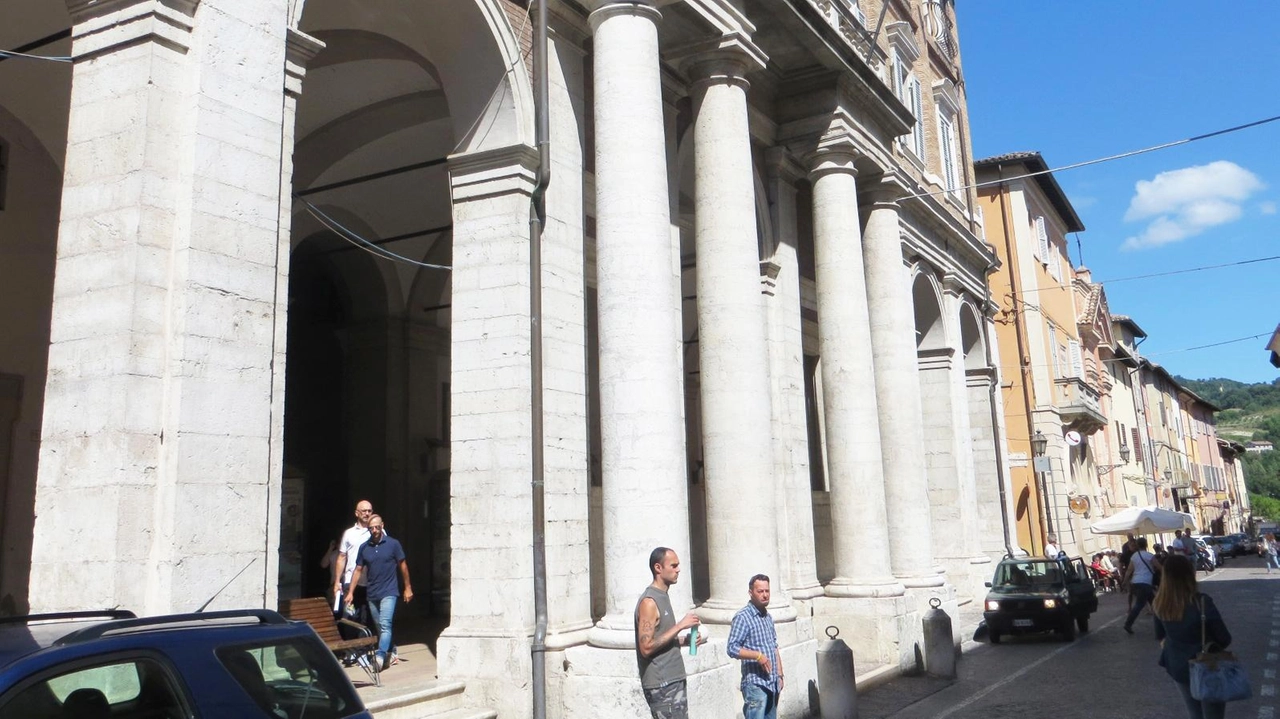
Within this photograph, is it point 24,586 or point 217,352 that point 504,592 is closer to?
→ point 217,352

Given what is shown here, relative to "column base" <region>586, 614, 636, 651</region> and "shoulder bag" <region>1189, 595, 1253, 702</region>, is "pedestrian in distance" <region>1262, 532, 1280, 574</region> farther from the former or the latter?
"column base" <region>586, 614, 636, 651</region>

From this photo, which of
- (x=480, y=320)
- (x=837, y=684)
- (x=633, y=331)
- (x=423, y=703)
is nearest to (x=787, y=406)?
(x=837, y=684)

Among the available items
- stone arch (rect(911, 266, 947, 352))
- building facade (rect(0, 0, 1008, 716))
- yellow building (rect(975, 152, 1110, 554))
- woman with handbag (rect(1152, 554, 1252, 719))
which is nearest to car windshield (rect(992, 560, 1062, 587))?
building facade (rect(0, 0, 1008, 716))

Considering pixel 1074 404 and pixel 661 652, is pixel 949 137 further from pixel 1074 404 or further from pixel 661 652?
pixel 661 652

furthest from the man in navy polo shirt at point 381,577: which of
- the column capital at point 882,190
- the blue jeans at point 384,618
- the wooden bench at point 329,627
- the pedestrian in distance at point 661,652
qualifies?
the column capital at point 882,190

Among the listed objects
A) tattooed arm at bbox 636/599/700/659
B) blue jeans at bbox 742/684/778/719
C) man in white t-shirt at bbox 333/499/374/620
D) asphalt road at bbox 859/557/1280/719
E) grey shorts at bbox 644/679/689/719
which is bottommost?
asphalt road at bbox 859/557/1280/719

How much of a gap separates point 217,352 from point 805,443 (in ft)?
32.9

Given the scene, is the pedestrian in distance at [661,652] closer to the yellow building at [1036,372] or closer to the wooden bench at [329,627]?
the wooden bench at [329,627]

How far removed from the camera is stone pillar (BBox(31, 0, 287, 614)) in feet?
19.3

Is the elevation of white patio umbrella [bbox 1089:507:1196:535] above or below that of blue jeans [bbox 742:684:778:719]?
above

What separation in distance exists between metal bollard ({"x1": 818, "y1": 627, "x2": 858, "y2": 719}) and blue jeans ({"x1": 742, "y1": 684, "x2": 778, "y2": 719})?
3.22 m

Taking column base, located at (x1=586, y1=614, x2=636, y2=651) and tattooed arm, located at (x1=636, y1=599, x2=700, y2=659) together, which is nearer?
tattooed arm, located at (x1=636, y1=599, x2=700, y2=659)

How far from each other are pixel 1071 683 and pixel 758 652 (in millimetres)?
7523

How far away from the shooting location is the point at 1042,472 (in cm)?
3045
